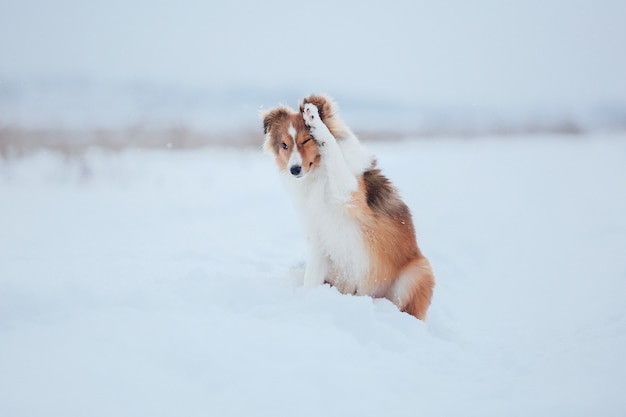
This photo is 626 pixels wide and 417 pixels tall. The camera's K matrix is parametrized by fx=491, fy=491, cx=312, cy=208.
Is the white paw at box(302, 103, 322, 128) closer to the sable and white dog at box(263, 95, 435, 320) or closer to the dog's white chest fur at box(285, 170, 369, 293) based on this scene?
the sable and white dog at box(263, 95, 435, 320)

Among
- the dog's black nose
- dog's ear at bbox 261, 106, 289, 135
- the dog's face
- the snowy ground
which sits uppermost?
dog's ear at bbox 261, 106, 289, 135

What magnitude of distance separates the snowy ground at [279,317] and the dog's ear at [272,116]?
1.18 meters

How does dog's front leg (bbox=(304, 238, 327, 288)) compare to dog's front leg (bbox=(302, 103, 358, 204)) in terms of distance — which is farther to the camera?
dog's front leg (bbox=(304, 238, 327, 288))

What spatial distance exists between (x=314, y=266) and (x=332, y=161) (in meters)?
0.76

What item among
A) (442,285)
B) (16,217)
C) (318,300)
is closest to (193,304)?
(318,300)

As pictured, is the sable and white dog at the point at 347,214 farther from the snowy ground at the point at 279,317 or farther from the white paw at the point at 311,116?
the snowy ground at the point at 279,317

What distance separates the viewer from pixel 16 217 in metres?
6.81

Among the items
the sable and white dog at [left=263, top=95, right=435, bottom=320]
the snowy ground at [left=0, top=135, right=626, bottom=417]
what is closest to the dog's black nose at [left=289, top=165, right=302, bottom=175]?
the sable and white dog at [left=263, top=95, right=435, bottom=320]

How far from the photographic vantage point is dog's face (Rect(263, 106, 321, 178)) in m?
3.38

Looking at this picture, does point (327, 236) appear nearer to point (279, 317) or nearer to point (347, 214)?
point (347, 214)

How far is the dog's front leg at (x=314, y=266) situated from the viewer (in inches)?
137

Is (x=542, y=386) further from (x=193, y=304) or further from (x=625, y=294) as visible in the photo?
(x=625, y=294)

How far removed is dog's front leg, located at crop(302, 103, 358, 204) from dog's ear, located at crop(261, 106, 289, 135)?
14.8 inches

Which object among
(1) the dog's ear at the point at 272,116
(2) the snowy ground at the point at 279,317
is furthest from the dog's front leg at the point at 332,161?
(2) the snowy ground at the point at 279,317
